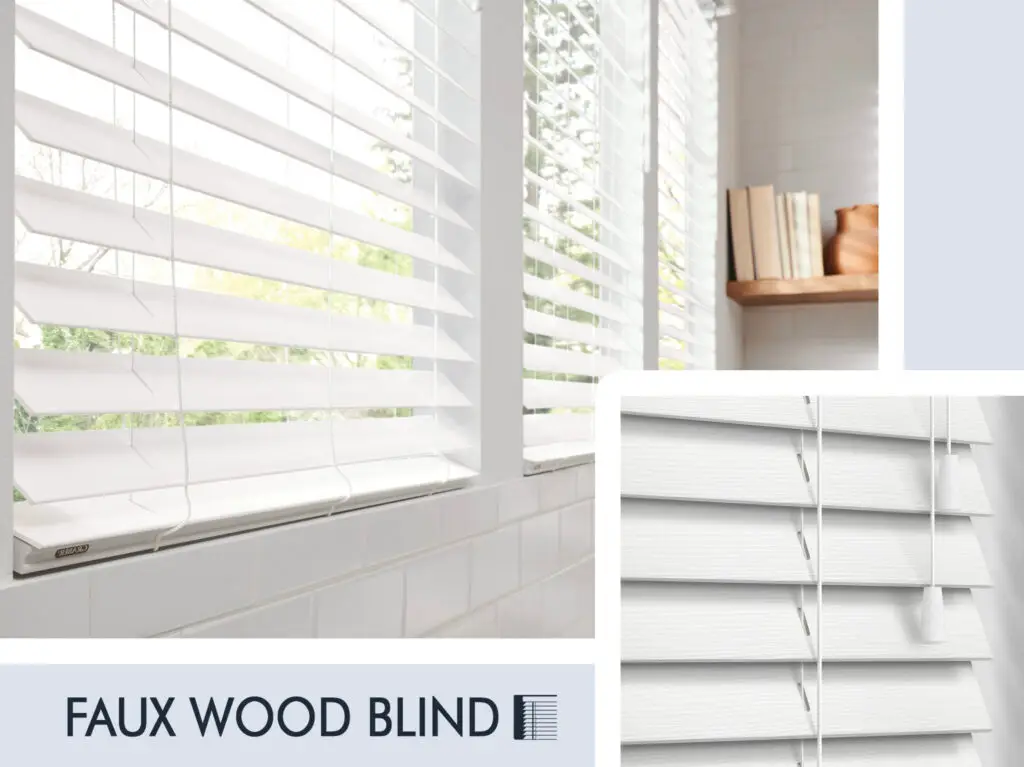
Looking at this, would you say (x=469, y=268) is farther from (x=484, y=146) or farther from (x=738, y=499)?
(x=738, y=499)

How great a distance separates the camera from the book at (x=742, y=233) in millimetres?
2701

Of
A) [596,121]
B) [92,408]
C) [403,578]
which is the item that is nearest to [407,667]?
[92,408]

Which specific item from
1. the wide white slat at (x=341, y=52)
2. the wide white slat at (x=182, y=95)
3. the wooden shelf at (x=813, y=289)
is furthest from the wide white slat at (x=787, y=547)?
the wooden shelf at (x=813, y=289)

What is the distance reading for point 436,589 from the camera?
914 mm

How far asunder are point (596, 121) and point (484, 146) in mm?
605

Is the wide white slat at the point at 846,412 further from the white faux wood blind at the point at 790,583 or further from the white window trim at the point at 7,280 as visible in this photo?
the white window trim at the point at 7,280

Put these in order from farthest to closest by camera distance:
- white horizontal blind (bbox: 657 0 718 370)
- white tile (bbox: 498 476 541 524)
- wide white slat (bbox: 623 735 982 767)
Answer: white horizontal blind (bbox: 657 0 718 370) → white tile (bbox: 498 476 541 524) → wide white slat (bbox: 623 735 982 767)

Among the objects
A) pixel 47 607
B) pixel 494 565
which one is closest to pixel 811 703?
pixel 47 607

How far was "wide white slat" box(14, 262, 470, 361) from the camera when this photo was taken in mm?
516

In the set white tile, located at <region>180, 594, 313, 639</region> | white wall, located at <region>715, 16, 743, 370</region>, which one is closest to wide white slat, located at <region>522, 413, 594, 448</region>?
white tile, located at <region>180, 594, 313, 639</region>

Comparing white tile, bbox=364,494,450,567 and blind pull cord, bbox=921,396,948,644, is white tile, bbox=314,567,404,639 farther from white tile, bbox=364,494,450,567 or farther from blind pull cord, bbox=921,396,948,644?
blind pull cord, bbox=921,396,948,644

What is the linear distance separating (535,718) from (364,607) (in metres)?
0.46

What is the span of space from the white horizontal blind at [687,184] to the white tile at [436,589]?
1.07 metres

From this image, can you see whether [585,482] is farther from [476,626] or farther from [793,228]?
[793,228]
